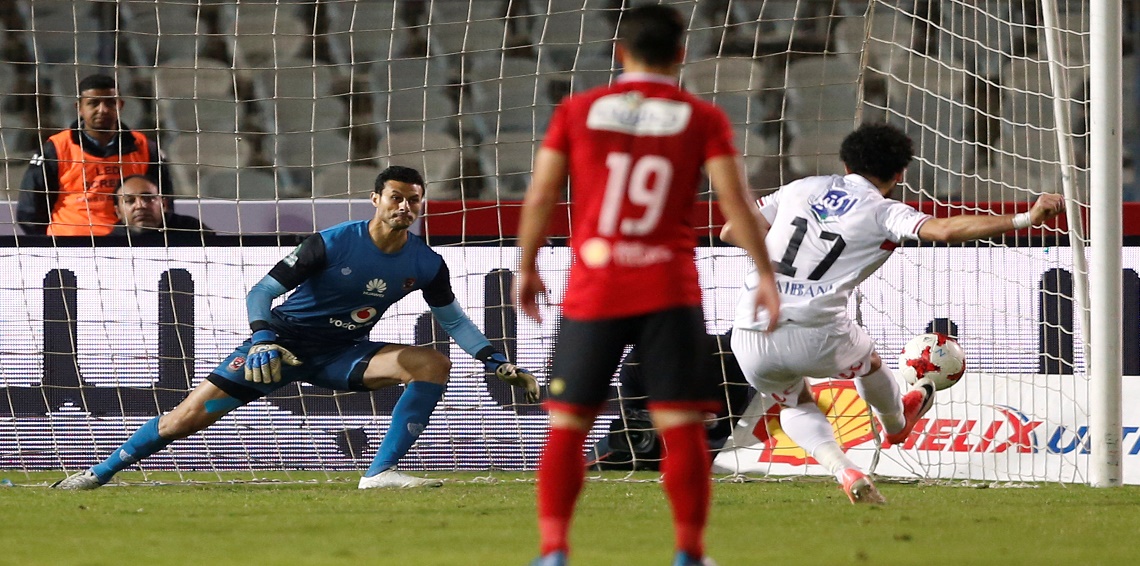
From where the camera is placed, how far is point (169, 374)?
791 centimetres

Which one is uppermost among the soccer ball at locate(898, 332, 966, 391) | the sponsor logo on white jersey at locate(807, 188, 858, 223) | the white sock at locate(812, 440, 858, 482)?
the sponsor logo on white jersey at locate(807, 188, 858, 223)

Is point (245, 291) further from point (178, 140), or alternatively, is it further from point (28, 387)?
point (178, 140)

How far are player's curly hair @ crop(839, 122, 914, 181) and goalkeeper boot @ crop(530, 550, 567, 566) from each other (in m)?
2.94

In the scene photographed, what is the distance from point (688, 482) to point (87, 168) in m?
5.88

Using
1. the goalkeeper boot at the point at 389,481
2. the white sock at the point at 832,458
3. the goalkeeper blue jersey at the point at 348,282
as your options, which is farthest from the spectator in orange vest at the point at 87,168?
the white sock at the point at 832,458

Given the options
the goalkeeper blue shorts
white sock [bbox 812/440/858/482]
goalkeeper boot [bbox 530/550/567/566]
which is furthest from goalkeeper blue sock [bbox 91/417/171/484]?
goalkeeper boot [bbox 530/550/567/566]

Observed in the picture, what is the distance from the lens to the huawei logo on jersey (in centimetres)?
685

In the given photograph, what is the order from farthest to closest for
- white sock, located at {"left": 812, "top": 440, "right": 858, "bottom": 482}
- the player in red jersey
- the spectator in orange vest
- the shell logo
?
the spectator in orange vest, the shell logo, white sock, located at {"left": 812, "top": 440, "right": 858, "bottom": 482}, the player in red jersey

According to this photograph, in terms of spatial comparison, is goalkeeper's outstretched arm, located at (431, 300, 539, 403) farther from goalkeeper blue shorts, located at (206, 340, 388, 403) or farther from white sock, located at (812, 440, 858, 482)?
white sock, located at (812, 440, 858, 482)

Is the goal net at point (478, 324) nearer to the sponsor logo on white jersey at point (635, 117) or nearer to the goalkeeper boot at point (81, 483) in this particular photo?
the goalkeeper boot at point (81, 483)

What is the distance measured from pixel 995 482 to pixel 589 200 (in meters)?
4.38

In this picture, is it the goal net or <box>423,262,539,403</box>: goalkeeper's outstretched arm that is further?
the goal net

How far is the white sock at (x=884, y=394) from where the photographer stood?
602 cm

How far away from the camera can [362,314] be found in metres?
6.95
